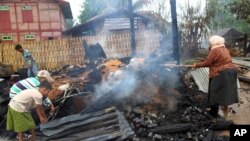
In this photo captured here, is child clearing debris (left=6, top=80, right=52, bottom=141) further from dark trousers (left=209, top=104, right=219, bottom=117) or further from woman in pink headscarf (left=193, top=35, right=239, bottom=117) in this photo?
dark trousers (left=209, top=104, right=219, bottom=117)

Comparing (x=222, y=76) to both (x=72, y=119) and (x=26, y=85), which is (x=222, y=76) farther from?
(x=26, y=85)

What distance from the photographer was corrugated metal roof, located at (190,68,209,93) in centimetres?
985

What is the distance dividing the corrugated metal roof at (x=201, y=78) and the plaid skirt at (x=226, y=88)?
2127 mm

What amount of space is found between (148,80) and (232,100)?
2195mm

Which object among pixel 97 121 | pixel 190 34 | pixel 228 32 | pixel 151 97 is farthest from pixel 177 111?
pixel 228 32

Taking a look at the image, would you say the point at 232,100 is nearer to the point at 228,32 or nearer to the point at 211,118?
the point at 211,118

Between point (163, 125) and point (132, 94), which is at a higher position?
point (132, 94)

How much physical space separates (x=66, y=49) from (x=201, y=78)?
10475 mm

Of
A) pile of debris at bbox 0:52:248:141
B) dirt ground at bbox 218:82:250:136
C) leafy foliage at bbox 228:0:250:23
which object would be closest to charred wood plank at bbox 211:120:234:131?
pile of debris at bbox 0:52:248:141

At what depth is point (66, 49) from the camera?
1895 cm

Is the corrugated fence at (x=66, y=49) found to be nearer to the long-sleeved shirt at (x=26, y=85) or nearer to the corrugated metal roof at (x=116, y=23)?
the corrugated metal roof at (x=116, y=23)

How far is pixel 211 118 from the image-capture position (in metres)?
7.56

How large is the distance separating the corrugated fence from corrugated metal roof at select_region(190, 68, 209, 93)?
26.8 ft

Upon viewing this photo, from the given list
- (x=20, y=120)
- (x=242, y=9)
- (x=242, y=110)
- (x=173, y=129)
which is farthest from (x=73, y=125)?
(x=242, y=9)
